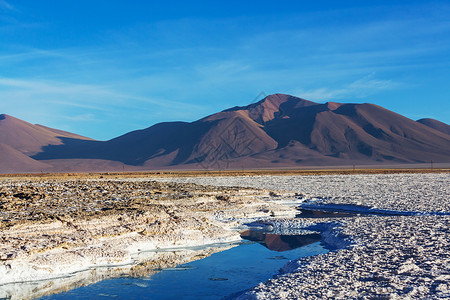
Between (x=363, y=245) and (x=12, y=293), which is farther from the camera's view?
(x=363, y=245)

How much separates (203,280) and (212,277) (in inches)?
8.8

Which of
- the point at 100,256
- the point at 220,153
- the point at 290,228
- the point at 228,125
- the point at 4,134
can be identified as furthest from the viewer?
the point at 4,134

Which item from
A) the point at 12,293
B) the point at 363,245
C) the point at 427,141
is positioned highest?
the point at 427,141

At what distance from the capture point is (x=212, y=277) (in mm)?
7602

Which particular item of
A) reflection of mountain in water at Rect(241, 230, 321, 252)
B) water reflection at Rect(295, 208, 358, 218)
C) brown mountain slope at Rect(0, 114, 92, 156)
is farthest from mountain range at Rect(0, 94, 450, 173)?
reflection of mountain in water at Rect(241, 230, 321, 252)

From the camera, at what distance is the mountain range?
12175 centimetres

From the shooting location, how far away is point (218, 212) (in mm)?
14727

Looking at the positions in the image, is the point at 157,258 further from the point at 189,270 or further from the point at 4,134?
the point at 4,134

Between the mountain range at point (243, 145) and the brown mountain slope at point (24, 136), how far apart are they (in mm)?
339

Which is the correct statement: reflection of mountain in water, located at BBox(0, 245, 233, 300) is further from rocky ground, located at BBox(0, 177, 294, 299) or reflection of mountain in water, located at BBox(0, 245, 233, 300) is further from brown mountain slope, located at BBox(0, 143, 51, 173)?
brown mountain slope, located at BBox(0, 143, 51, 173)

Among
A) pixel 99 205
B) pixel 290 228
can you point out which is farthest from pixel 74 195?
pixel 290 228

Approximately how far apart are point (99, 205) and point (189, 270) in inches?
280

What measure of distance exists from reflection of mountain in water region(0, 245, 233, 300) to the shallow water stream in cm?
21

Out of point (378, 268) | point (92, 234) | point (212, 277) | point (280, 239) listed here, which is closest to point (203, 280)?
point (212, 277)
